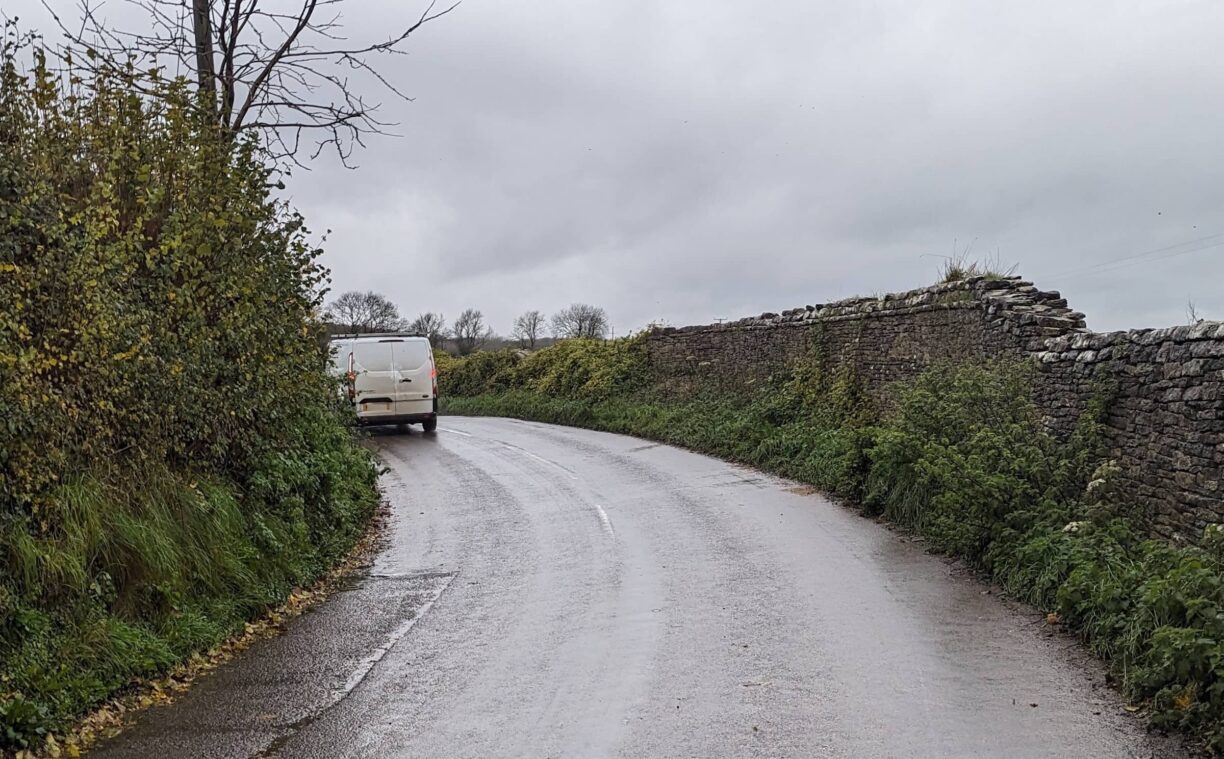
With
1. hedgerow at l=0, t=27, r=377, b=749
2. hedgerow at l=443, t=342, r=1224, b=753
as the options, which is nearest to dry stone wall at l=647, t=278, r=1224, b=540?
→ hedgerow at l=443, t=342, r=1224, b=753

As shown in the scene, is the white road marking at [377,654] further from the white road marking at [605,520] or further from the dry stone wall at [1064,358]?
the dry stone wall at [1064,358]

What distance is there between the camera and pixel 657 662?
7242mm

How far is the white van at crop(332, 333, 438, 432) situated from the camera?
2281 cm

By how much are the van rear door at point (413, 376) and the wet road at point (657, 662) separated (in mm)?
10832

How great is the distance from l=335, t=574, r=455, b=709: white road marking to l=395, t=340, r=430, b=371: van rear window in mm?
14039

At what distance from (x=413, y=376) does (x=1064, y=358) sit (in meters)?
15.3

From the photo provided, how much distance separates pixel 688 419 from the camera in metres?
23.6

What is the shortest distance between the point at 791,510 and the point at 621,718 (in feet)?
26.5

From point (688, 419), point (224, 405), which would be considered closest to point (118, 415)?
point (224, 405)

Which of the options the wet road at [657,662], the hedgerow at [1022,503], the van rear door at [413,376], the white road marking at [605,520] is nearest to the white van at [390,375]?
the van rear door at [413,376]

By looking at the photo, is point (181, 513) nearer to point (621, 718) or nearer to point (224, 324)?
point (224, 324)

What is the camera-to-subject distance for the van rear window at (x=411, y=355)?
23.2 m

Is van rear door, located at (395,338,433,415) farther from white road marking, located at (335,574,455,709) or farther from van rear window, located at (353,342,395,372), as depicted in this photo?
white road marking, located at (335,574,455,709)

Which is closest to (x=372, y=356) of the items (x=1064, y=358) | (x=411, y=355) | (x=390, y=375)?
(x=390, y=375)
